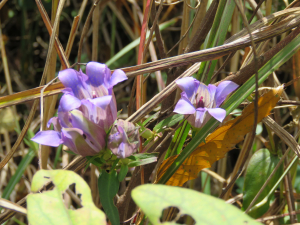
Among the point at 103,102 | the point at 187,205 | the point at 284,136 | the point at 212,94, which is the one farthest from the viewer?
the point at 284,136

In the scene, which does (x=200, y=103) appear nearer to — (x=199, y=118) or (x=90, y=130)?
(x=199, y=118)

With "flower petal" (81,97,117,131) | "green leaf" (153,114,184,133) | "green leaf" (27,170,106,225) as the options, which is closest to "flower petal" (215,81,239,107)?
"green leaf" (153,114,184,133)

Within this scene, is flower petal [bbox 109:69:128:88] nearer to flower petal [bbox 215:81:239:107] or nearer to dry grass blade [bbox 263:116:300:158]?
flower petal [bbox 215:81:239:107]

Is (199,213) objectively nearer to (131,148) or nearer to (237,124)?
(131,148)

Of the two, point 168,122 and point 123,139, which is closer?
point 123,139

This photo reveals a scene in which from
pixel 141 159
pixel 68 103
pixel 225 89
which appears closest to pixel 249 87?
pixel 225 89

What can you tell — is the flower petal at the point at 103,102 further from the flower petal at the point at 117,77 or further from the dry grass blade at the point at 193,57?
the dry grass blade at the point at 193,57
